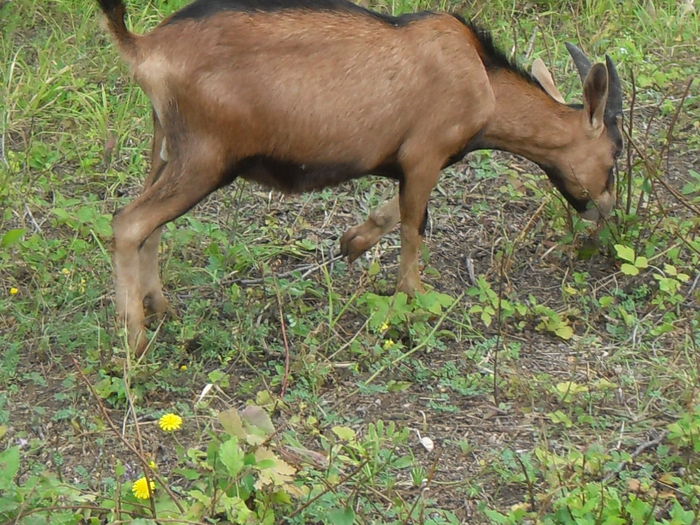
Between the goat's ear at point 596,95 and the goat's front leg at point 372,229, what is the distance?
997 mm

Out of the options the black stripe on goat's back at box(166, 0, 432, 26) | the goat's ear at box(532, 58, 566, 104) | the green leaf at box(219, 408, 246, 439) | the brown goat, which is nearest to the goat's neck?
the brown goat

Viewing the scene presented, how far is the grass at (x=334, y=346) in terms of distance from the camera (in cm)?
424

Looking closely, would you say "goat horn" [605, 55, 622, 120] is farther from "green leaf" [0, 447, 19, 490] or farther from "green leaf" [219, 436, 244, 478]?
"green leaf" [0, 447, 19, 490]

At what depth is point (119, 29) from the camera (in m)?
4.93

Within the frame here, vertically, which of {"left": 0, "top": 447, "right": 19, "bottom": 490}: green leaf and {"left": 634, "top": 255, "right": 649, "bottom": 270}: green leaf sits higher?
{"left": 0, "top": 447, "right": 19, "bottom": 490}: green leaf

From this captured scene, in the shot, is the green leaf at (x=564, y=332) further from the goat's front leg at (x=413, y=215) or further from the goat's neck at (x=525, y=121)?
the goat's neck at (x=525, y=121)

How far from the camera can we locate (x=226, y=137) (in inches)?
196

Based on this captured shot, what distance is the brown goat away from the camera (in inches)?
195

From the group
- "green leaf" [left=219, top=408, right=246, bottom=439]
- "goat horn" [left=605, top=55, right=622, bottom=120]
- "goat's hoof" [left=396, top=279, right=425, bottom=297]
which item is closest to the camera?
"green leaf" [left=219, top=408, right=246, bottom=439]

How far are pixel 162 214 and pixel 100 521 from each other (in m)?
1.45

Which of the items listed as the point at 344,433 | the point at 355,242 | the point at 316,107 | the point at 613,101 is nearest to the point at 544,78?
the point at 613,101

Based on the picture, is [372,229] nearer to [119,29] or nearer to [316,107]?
[316,107]

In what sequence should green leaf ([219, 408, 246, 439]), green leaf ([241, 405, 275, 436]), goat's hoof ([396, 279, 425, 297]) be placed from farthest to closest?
goat's hoof ([396, 279, 425, 297]) < green leaf ([241, 405, 275, 436]) < green leaf ([219, 408, 246, 439])

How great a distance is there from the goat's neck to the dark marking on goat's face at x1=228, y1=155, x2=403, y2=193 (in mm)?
684
